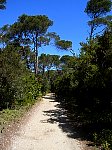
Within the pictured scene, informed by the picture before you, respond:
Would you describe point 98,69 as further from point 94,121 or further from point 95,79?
point 94,121

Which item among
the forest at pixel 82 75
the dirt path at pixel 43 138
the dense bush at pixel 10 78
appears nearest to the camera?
the dirt path at pixel 43 138

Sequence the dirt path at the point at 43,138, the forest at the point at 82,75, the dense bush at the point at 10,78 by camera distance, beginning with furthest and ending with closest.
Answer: the dense bush at the point at 10,78 → the forest at the point at 82,75 → the dirt path at the point at 43,138

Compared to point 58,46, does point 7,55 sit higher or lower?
lower

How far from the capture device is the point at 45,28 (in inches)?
1693

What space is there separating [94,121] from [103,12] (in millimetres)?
21664

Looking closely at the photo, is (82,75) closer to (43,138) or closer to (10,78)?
(10,78)

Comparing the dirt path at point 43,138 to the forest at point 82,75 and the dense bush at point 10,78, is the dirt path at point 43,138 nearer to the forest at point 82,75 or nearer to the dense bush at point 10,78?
the forest at point 82,75

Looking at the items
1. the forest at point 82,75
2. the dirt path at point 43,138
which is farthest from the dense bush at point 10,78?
the dirt path at point 43,138

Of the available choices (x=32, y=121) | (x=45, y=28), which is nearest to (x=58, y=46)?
(x=45, y=28)

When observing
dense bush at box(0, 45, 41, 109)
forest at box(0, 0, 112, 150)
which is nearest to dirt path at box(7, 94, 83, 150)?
forest at box(0, 0, 112, 150)

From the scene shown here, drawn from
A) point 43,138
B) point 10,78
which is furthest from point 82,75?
point 43,138

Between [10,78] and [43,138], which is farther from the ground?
[10,78]

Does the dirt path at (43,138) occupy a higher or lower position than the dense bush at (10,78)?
lower

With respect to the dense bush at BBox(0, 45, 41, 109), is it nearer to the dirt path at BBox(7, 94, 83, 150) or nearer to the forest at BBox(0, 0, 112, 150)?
the forest at BBox(0, 0, 112, 150)
